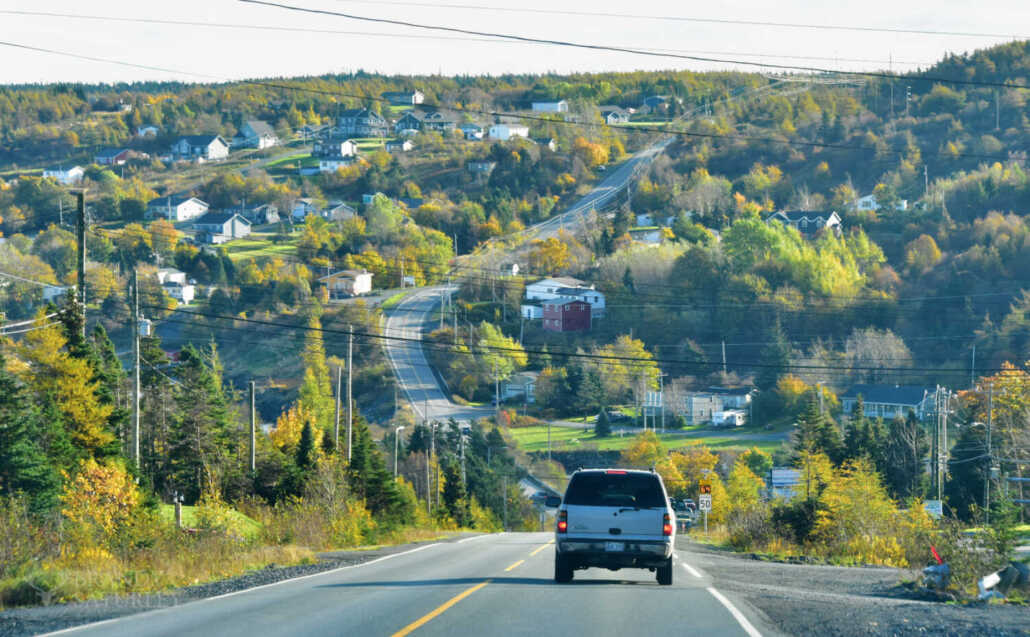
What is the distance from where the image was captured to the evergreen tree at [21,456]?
35.1m

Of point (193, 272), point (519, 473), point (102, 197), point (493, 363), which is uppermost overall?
point (102, 197)

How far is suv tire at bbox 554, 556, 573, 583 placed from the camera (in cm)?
1853

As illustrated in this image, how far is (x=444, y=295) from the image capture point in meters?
141

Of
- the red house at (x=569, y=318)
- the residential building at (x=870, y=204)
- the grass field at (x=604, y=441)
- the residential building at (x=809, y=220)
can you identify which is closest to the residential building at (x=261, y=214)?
the red house at (x=569, y=318)

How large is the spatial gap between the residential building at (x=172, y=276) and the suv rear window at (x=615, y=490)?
429ft

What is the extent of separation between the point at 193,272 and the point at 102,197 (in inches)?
2295

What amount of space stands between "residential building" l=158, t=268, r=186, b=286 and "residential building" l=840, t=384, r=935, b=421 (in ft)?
273

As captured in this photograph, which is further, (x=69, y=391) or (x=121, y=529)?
(x=69, y=391)

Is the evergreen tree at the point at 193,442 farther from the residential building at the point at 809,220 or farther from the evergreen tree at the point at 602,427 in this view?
the residential building at the point at 809,220

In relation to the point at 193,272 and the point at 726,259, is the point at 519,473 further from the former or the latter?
the point at 193,272

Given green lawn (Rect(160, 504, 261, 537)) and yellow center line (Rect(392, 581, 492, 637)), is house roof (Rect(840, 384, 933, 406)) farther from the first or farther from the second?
yellow center line (Rect(392, 581, 492, 637))

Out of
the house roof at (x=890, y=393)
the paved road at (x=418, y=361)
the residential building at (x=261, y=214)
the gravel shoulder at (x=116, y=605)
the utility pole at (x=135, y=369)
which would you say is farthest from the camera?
the residential building at (x=261, y=214)

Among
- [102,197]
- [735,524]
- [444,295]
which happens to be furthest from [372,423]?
[102,197]

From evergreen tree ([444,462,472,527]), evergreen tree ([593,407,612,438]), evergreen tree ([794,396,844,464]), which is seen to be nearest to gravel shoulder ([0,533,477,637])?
evergreen tree ([794,396,844,464])
